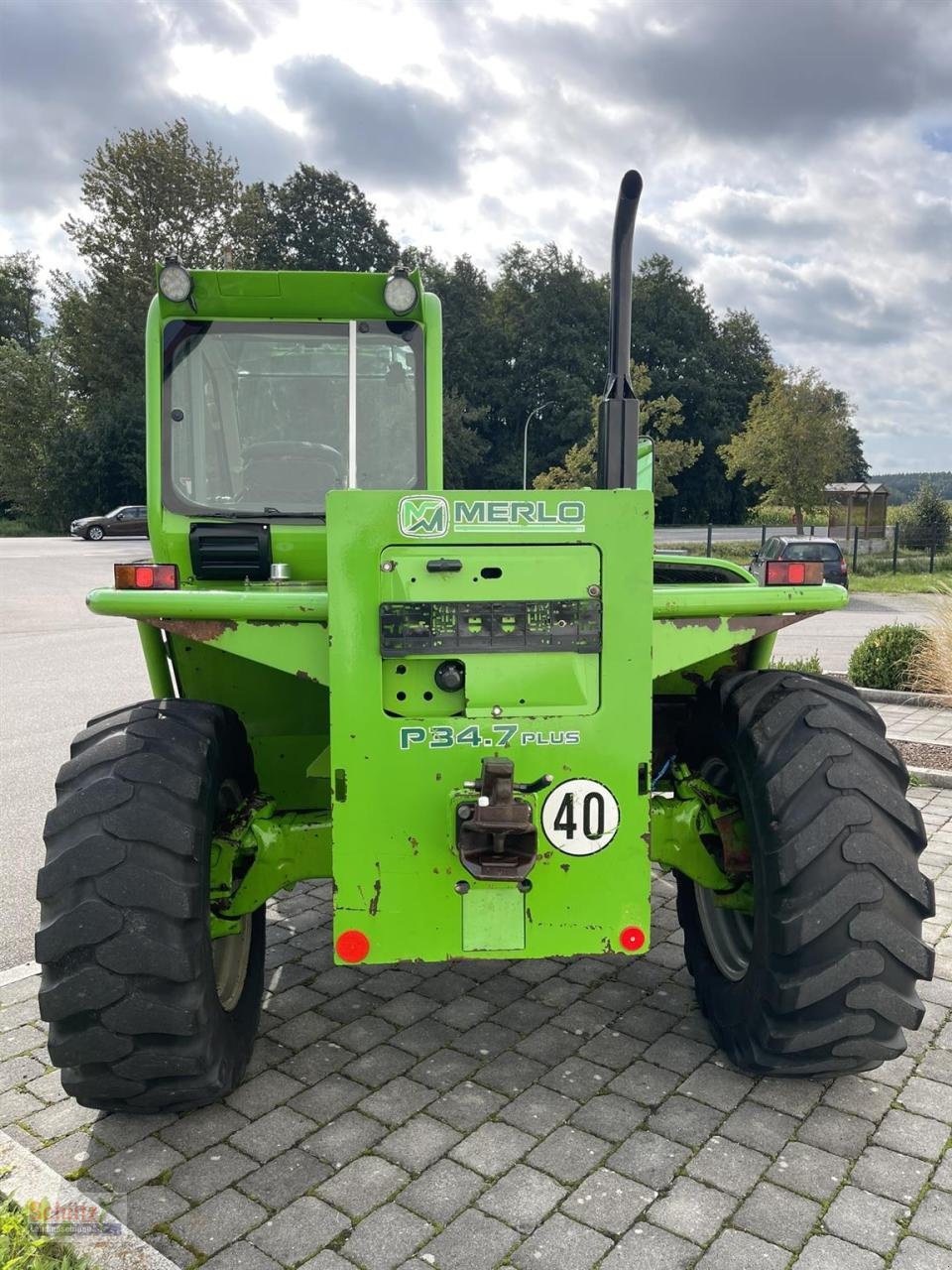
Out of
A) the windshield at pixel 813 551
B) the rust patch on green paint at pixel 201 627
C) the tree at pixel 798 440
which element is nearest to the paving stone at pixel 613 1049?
the rust patch on green paint at pixel 201 627

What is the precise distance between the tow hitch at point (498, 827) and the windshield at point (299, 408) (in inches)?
70.9

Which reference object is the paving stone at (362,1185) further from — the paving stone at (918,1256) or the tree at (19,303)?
the tree at (19,303)

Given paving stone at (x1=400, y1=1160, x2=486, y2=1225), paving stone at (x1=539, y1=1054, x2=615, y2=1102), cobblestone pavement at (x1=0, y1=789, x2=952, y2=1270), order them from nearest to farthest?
1. cobblestone pavement at (x1=0, y1=789, x2=952, y2=1270)
2. paving stone at (x1=400, y1=1160, x2=486, y2=1225)
3. paving stone at (x1=539, y1=1054, x2=615, y2=1102)

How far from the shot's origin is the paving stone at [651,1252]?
253 centimetres

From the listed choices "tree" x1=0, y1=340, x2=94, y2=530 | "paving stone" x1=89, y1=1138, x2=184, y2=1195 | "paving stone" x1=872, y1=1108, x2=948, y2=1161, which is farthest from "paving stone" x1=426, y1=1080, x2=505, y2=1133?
"tree" x1=0, y1=340, x2=94, y2=530

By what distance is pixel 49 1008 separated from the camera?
2.79 meters

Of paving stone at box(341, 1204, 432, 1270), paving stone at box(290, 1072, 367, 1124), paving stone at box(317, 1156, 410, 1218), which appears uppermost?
paving stone at box(290, 1072, 367, 1124)

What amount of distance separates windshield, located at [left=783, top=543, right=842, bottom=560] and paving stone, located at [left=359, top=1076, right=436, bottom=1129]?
62.7 feet

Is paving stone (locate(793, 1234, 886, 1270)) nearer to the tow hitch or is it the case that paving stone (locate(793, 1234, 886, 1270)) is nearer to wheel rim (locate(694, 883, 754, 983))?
wheel rim (locate(694, 883, 754, 983))

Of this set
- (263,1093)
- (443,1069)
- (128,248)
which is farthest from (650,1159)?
(128,248)

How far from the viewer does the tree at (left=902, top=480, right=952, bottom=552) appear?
110ft

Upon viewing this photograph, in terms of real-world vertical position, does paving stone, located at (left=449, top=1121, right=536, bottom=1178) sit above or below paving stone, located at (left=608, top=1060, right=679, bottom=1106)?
below

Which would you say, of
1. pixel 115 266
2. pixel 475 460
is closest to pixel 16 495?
pixel 115 266

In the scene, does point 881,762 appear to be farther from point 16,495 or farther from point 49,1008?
point 16,495
